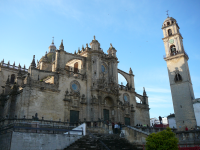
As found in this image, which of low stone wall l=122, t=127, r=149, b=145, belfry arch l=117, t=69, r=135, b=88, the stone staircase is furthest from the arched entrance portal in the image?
the stone staircase

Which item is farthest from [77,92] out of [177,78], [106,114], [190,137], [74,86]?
[177,78]

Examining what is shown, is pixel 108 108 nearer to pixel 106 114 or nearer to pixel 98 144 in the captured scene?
pixel 106 114

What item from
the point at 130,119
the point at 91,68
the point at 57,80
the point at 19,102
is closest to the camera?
the point at 19,102

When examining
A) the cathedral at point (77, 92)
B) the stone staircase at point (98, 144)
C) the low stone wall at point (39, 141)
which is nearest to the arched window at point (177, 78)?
the cathedral at point (77, 92)

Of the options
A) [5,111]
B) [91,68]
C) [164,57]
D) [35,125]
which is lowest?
[35,125]

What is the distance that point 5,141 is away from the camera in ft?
46.1

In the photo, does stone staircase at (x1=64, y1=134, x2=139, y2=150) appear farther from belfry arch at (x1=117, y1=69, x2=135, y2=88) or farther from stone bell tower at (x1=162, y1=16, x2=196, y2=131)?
belfry arch at (x1=117, y1=69, x2=135, y2=88)

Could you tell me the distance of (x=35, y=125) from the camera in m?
16.5

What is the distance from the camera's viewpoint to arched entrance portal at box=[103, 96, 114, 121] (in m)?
32.2

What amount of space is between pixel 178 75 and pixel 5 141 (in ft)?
102

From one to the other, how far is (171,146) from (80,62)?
22.2 metres

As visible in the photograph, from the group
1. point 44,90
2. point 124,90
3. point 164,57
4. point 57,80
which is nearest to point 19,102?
point 44,90

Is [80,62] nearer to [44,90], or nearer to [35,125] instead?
[44,90]

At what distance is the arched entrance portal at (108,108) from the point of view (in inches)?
1266
